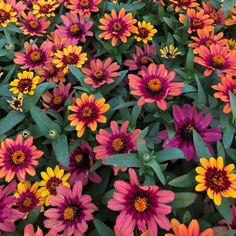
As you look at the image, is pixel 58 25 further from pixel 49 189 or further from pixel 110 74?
pixel 49 189

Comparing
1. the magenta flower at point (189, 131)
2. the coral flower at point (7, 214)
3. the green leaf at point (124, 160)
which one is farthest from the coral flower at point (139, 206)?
the coral flower at point (7, 214)

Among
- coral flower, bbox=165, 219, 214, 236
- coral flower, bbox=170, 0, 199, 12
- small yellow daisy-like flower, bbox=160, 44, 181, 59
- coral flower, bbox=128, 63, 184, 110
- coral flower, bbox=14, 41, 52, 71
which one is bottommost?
small yellow daisy-like flower, bbox=160, 44, 181, 59

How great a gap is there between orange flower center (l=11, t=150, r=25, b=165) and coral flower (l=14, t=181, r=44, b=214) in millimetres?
88

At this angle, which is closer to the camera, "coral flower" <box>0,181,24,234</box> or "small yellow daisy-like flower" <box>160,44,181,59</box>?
"coral flower" <box>0,181,24,234</box>

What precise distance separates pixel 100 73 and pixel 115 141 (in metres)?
0.44

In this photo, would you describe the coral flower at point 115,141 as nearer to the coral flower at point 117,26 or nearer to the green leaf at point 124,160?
the green leaf at point 124,160

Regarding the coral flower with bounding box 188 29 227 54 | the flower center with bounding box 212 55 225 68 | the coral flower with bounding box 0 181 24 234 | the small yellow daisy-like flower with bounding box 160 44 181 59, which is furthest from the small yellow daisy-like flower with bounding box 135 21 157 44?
the coral flower with bounding box 0 181 24 234

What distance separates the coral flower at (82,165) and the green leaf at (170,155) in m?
0.27

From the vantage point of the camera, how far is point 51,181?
4.58 ft

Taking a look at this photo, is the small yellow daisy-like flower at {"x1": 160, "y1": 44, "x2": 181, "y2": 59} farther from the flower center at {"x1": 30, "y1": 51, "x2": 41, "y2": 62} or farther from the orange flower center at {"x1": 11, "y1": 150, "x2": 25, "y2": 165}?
the orange flower center at {"x1": 11, "y1": 150, "x2": 25, "y2": 165}

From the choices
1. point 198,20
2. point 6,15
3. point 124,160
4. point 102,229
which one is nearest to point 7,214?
point 102,229

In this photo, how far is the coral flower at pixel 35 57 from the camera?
69.8 inches

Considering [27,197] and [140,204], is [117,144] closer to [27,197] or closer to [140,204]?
[140,204]

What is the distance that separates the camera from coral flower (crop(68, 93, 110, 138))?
1.43m
